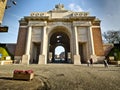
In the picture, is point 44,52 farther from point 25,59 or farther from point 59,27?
point 59,27

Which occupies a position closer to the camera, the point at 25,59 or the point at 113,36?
the point at 25,59

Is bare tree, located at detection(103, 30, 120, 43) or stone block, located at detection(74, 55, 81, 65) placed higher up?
bare tree, located at detection(103, 30, 120, 43)

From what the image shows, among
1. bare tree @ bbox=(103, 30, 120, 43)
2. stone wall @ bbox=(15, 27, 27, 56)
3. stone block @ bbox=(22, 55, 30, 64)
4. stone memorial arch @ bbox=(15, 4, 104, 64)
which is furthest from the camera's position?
bare tree @ bbox=(103, 30, 120, 43)

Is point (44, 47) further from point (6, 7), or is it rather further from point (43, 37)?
point (6, 7)

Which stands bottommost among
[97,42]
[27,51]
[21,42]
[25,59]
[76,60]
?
[76,60]

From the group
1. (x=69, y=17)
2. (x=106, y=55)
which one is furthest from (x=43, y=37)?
(x=106, y=55)

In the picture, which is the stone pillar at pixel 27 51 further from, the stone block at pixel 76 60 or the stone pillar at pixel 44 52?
the stone block at pixel 76 60

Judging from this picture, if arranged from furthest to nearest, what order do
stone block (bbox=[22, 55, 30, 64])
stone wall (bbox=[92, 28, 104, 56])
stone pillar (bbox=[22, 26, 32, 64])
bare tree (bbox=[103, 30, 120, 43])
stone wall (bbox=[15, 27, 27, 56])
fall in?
bare tree (bbox=[103, 30, 120, 43])
stone wall (bbox=[15, 27, 27, 56])
stone wall (bbox=[92, 28, 104, 56])
stone pillar (bbox=[22, 26, 32, 64])
stone block (bbox=[22, 55, 30, 64])

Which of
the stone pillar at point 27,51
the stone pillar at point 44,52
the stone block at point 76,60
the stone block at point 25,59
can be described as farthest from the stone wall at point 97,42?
the stone block at point 25,59

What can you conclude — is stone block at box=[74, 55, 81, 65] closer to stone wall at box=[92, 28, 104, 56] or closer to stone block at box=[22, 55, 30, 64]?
stone wall at box=[92, 28, 104, 56]

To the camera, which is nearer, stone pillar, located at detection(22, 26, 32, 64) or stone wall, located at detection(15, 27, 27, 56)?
stone pillar, located at detection(22, 26, 32, 64)

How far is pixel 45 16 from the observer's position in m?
29.3

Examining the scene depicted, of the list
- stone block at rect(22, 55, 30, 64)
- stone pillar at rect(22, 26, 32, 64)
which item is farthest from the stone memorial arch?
stone block at rect(22, 55, 30, 64)

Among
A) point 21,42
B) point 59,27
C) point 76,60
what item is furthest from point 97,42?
point 21,42
